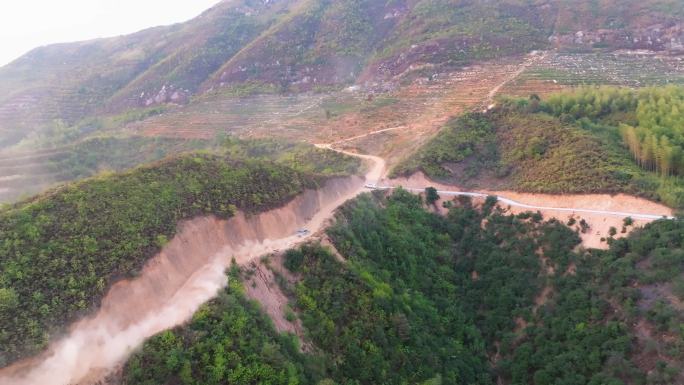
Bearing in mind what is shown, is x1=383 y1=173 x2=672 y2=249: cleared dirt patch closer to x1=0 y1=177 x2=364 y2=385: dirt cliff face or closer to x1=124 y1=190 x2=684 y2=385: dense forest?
x1=124 y1=190 x2=684 y2=385: dense forest

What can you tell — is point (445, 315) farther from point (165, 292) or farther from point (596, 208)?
point (165, 292)

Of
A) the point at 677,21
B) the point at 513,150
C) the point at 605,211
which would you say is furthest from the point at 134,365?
the point at 677,21

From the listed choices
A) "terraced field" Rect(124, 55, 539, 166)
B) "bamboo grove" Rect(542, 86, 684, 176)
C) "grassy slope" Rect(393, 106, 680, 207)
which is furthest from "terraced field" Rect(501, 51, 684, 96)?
"grassy slope" Rect(393, 106, 680, 207)

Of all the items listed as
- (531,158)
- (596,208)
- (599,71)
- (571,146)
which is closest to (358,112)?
(531,158)

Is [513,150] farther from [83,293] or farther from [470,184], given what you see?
[83,293]

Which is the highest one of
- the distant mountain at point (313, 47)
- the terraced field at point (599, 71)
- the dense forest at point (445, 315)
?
the distant mountain at point (313, 47)

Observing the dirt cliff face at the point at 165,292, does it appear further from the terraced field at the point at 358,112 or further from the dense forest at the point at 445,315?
the terraced field at the point at 358,112

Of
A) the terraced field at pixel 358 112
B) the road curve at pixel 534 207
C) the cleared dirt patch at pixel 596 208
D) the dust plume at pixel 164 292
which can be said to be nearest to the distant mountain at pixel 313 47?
the terraced field at pixel 358 112
